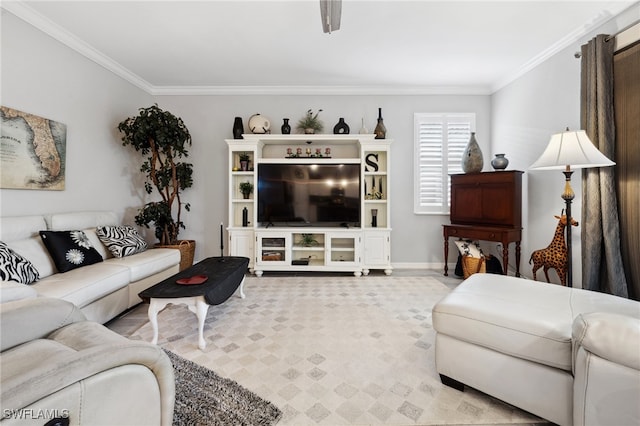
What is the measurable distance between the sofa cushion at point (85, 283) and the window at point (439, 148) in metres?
3.78

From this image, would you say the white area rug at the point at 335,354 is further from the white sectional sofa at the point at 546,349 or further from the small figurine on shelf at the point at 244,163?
the small figurine on shelf at the point at 244,163

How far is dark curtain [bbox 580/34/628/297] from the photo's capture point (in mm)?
2135

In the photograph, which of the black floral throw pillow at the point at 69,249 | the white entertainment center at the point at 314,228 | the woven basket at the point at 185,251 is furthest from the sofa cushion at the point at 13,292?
the white entertainment center at the point at 314,228

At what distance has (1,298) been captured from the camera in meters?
1.19

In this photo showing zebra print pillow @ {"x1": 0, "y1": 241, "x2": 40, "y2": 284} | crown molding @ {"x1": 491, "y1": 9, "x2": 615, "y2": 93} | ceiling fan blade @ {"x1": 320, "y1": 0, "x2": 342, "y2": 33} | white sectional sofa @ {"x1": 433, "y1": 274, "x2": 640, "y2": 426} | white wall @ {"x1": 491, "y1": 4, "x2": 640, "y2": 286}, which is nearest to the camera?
white sectional sofa @ {"x1": 433, "y1": 274, "x2": 640, "y2": 426}

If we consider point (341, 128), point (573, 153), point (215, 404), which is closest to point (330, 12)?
point (573, 153)

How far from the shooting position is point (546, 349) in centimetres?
119

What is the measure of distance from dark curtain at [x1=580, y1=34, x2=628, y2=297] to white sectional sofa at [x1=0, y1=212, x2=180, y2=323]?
3.95 meters

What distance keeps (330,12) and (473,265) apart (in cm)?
318

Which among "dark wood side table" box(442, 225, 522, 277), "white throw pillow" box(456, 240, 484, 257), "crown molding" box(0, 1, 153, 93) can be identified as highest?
"crown molding" box(0, 1, 153, 93)

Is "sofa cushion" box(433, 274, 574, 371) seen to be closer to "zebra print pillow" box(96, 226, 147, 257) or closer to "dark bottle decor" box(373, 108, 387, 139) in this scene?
"dark bottle decor" box(373, 108, 387, 139)

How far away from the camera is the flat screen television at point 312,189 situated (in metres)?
3.78

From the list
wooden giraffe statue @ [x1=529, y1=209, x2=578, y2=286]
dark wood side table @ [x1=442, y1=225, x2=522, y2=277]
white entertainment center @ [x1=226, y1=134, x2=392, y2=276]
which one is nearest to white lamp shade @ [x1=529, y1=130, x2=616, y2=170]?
wooden giraffe statue @ [x1=529, y1=209, x2=578, y2=286]

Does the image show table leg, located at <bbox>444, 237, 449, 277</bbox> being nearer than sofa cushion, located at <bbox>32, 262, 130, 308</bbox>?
No
